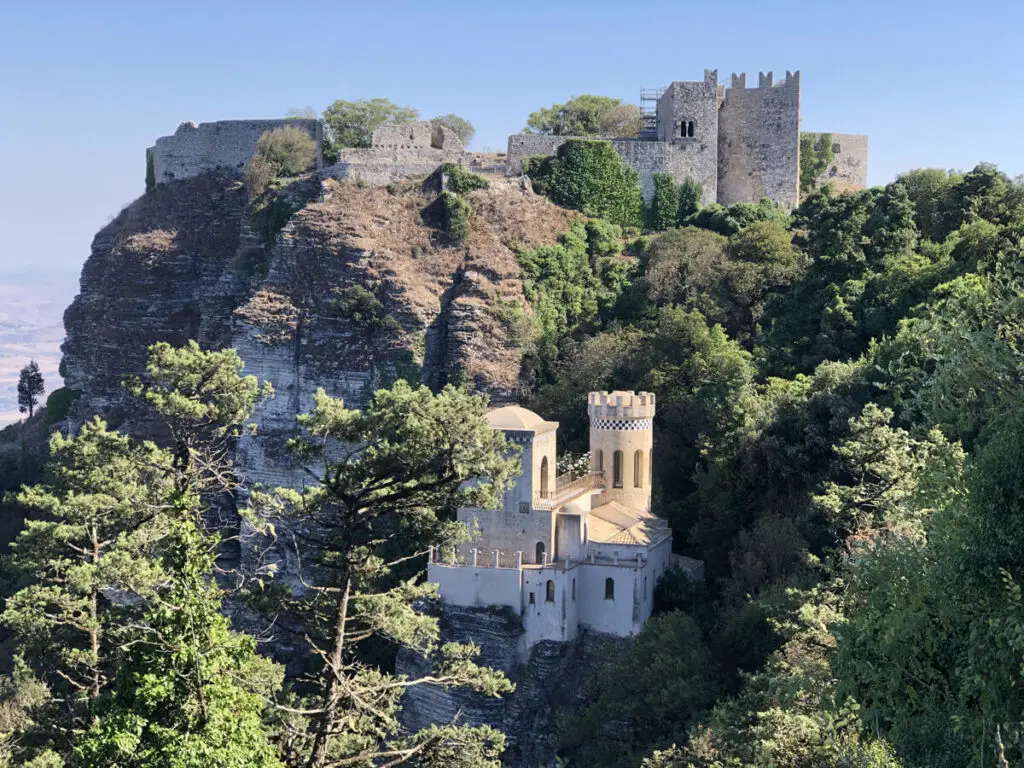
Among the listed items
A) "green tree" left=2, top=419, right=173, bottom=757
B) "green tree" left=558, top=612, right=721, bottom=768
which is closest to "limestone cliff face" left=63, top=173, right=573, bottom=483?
"green tree" left=558, top=612, right=721, bottom=768

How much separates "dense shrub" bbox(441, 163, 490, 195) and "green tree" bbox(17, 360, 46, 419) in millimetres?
33235

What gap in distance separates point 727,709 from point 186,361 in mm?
12429

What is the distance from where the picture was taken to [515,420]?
35.9 meters

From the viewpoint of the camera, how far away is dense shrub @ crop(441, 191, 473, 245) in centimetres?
5006

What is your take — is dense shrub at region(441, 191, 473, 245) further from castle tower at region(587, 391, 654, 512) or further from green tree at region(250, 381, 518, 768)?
green tree at region(250, 381, 518, 768)

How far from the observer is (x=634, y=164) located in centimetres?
5469

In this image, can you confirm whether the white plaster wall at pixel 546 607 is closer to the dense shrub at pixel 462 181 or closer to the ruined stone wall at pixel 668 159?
the dense shrub at pixel 462 181

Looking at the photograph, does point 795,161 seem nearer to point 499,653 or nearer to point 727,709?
point 499,653

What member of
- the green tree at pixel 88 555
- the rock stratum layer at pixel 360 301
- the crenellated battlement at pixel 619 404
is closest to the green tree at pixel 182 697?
the green tree at pixel 88 555

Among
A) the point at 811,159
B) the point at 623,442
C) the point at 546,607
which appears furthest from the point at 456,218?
the point at 546,607

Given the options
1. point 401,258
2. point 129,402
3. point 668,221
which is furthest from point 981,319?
point 129,402

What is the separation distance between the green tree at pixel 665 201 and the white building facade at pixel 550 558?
65.4 ft

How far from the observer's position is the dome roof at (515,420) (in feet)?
117

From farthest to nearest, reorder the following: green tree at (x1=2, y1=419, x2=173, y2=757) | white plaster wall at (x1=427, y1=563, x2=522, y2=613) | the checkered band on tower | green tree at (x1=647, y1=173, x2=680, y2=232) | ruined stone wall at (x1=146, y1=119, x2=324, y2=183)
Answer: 1. ruined stone wall at (x1=146, y1=119, x2=324, y2=183)
2. green tree at (x1=647, y1=173, x2=680, y2=232)
3. the checkered band on tower
4. white plaster wall at (x1=427, y1=563, x2=522, y2=613)
5. green tree at (x1=2, y1=419, x2=173, y2=757)
